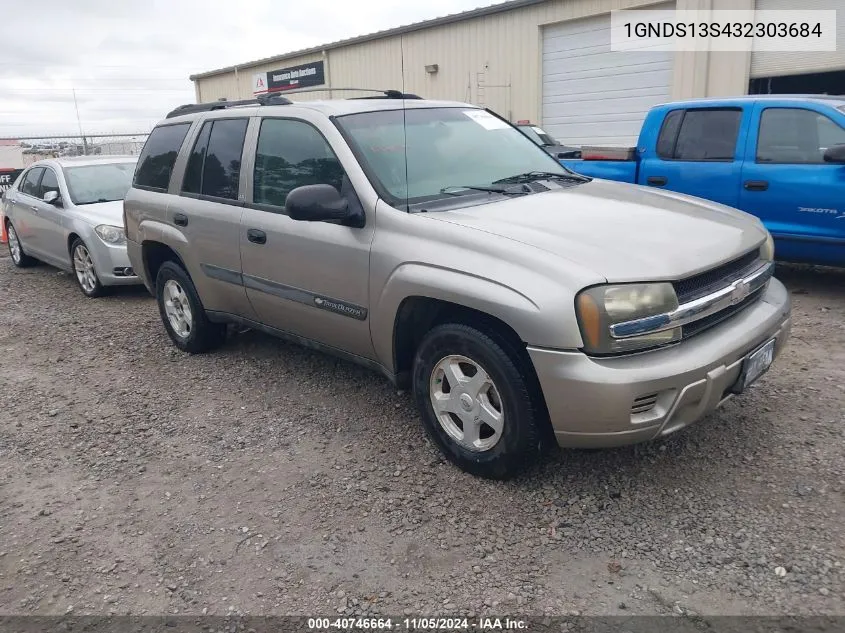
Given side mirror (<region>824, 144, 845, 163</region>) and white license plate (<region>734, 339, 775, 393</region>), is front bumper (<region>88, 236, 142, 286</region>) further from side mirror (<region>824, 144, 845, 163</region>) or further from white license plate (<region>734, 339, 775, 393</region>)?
side mirror (<region>824, 144, 845, 163</region>)

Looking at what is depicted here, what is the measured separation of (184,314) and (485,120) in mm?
2731

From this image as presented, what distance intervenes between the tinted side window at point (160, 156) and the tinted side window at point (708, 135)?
15.1 ft

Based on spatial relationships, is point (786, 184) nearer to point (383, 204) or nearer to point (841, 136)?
point (841, 136)

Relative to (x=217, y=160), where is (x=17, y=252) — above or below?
below

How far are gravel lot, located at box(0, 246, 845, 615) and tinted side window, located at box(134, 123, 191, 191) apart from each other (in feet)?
5.37

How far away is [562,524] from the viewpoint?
305 centimetres

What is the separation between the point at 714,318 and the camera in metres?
3.12

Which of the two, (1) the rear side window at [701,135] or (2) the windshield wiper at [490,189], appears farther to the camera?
(1) the rear side window at [701,135]

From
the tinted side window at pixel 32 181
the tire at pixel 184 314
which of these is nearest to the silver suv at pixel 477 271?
the tire at pixel 184 314

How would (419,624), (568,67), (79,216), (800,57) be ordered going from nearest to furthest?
(419,624) → (79,216) → (800,57) → (568,67)

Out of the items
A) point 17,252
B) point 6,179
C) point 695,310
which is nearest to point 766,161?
point 695,310

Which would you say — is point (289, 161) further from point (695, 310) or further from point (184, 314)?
point (695, 310)

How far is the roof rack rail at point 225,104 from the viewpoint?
15.0 ft

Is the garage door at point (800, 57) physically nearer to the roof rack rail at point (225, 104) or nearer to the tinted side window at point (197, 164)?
the roof rack rail at point (225, 104)
